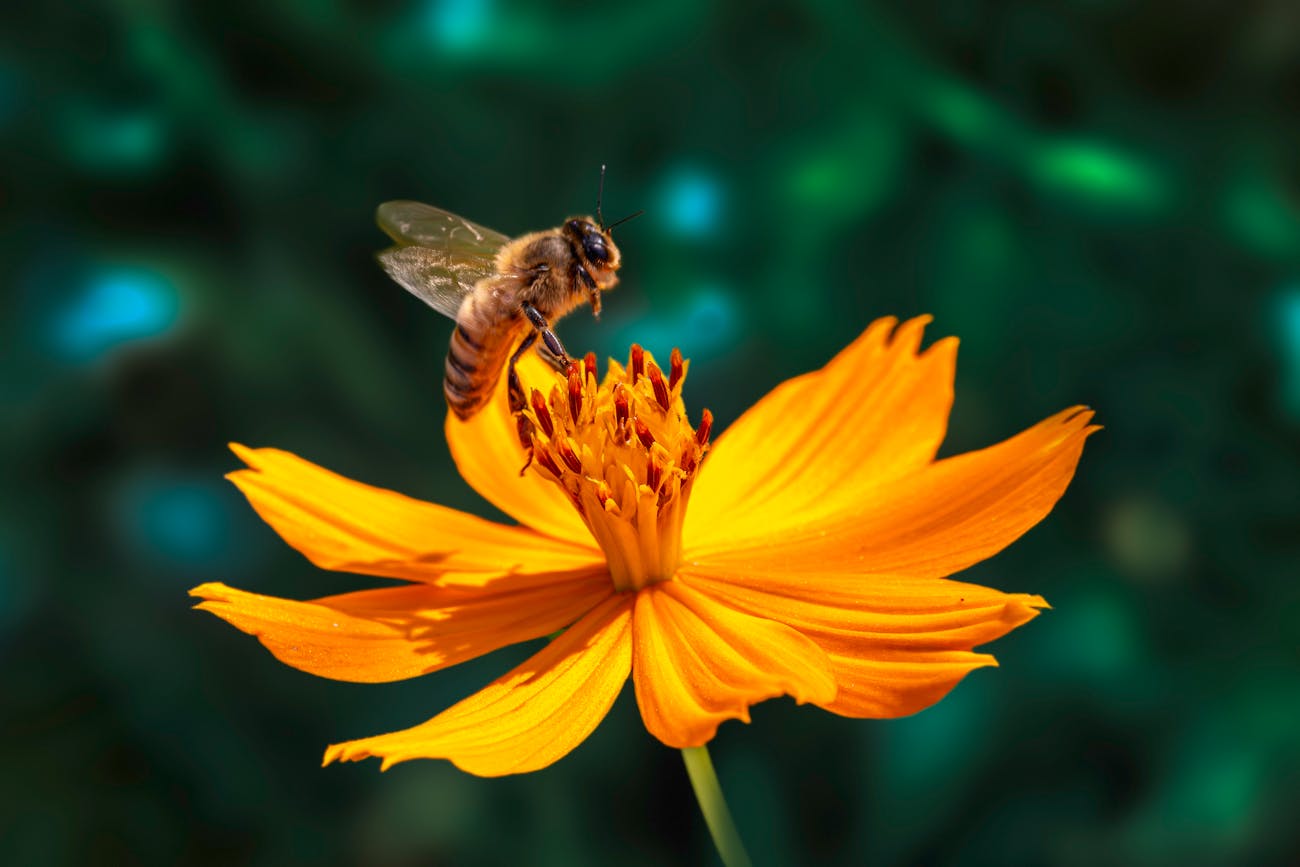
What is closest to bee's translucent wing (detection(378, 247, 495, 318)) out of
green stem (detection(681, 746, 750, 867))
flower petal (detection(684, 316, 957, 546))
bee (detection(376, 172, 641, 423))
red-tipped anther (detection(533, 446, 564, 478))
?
bee (detection(376, 172, 641, 423))

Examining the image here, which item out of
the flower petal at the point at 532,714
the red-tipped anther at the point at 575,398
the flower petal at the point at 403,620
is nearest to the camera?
the flower petal at the point at 532,714

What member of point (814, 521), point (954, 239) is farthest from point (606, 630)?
point (954, 239)

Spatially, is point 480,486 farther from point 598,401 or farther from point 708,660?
point 708,660

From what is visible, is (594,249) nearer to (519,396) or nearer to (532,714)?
(519,396)

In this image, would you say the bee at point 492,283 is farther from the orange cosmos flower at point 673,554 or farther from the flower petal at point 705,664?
the flower petal at point 705,664

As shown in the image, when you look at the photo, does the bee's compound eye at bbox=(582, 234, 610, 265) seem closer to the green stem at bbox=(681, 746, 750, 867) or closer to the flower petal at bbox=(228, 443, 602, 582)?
the flower petal at bbox=(228, 443, 602, 582)

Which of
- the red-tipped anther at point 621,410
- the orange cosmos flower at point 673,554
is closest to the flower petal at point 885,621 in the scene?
the orange cosmos flower at point 673,554
